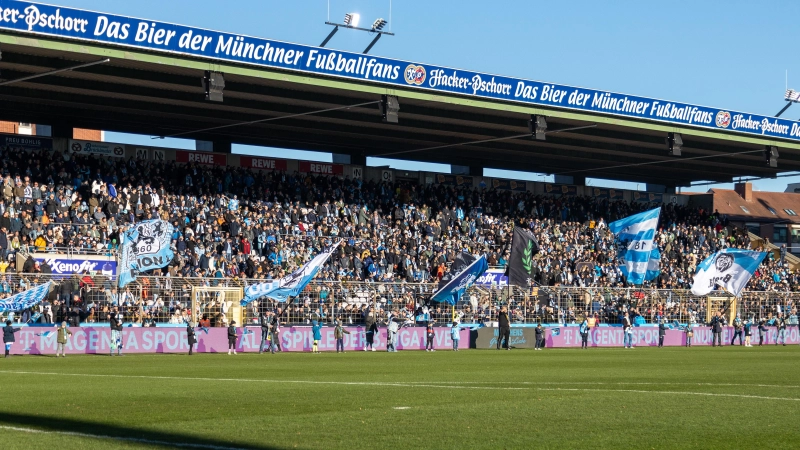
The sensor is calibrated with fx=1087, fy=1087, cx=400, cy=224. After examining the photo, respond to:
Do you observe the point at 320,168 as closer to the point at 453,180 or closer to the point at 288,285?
the point at 453,180

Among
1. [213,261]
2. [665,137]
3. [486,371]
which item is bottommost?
[486,371]

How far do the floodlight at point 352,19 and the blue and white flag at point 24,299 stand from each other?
19.7 meters

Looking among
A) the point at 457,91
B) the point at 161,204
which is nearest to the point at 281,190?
the point at 161,204

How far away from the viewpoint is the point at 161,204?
48.4m

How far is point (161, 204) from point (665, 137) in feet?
92.5

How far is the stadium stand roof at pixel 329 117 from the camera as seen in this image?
41344mm

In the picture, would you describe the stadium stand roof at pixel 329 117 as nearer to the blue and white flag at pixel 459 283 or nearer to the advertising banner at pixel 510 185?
the advertising banner at pixel 510 185

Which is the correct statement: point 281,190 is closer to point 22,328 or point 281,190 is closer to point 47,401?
point 22,328

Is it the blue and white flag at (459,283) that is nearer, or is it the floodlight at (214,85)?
the floodlight at (214,85)

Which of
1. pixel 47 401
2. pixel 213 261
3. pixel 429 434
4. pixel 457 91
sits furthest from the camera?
pixel 457 91

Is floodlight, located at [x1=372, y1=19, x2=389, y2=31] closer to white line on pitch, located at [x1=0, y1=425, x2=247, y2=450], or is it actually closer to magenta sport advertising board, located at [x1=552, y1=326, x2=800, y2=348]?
magenta sport advertising board, located at [x1=552, y1=326, x2=800, y2=348]

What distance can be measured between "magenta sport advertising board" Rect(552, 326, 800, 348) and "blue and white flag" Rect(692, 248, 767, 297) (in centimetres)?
618

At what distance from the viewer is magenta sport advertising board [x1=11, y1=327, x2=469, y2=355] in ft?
123

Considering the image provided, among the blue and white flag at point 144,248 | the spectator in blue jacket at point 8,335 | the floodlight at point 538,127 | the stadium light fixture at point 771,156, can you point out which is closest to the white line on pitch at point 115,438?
the spectator in blue jacket at point 8,335
